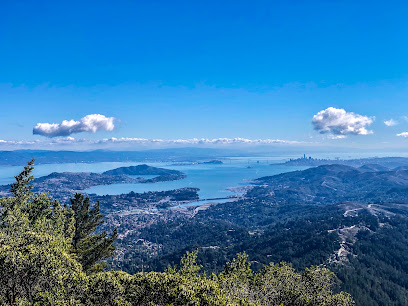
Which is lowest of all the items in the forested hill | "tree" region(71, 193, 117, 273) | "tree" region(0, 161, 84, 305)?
the forested hill

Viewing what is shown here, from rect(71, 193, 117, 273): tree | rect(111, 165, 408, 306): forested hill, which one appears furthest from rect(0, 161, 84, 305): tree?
rect(111, 165, 408, 306): forested hill

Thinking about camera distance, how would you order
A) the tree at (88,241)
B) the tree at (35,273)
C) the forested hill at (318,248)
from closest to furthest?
1. the tree at (35,273)
2. the tree at (88,241)
3. the forested hill at (318,248)

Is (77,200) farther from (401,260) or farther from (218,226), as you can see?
(218,226)

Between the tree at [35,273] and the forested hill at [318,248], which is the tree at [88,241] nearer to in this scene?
the tree at [35,273]

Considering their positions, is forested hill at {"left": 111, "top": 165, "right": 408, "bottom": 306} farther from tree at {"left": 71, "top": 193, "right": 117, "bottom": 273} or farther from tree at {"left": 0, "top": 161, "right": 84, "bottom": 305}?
tree at {"left": 0, "top": 161, "right": 84, "bottom": 305}

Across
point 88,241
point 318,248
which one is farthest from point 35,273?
point 318,248

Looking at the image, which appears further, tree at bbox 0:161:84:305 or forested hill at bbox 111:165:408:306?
forested hill at bbox 111:165:408:306

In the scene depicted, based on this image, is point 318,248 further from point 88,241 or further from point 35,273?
point 35,273

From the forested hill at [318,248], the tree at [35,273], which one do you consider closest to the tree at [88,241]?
the tree at [35,273]
